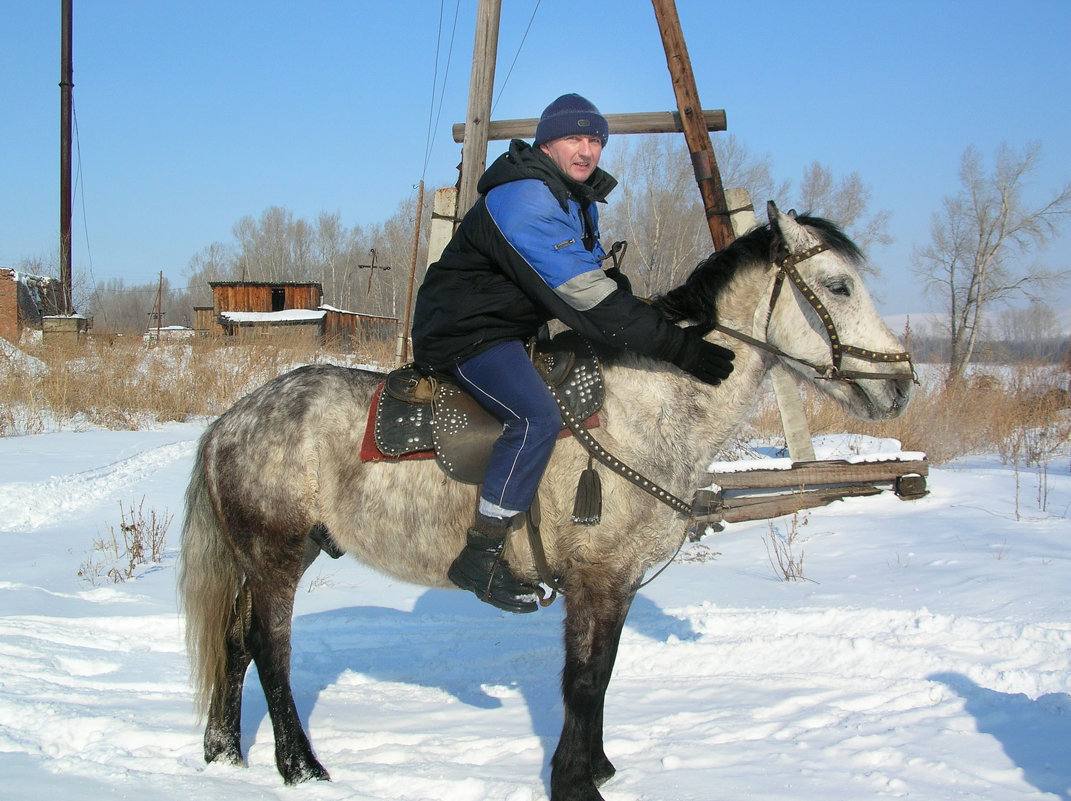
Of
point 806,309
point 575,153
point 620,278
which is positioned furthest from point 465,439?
point 806,309

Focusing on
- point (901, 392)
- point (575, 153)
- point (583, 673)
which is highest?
point (575, 153)

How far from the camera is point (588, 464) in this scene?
122 inches

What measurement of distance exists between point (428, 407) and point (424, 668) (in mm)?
2300

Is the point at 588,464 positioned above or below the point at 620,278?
below

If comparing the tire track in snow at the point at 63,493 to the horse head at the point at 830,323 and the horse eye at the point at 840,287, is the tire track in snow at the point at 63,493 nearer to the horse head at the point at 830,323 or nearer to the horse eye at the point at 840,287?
the horse head at the point at 830,323

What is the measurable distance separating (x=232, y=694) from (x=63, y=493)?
6562mm

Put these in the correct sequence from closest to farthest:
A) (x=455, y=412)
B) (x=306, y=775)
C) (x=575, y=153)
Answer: (x=575, y=153), (x=455, y=412), (x=306, y=775)

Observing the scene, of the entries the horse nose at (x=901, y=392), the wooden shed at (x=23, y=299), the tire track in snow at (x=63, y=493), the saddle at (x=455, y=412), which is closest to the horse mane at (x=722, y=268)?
the saddle at (x=455, y=412)

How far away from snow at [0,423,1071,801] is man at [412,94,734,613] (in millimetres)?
1168

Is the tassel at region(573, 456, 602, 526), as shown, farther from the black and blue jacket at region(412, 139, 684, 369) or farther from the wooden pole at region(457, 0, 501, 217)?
the wooden pole at region(457, 0, 501, 217)

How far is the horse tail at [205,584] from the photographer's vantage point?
370cm

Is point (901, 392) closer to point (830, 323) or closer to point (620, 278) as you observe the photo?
point (830, 323)

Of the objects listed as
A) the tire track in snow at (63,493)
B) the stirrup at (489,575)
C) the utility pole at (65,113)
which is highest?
the utility pole at (65,113)

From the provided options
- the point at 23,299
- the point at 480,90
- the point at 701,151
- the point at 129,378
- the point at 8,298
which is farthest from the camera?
the point at 23,299
